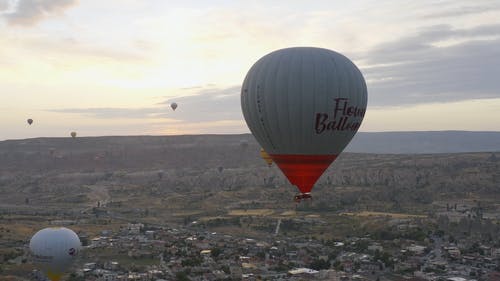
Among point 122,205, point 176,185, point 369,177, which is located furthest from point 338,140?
point 176,185

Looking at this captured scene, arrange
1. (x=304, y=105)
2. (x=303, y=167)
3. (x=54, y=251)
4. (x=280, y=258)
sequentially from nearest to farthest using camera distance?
1. (x=304, y=105)
2. (x=303, y=167)
3. (x=54, y=251)
4. (x=280, y=258)

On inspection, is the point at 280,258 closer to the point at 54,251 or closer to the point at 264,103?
the point at 54,251

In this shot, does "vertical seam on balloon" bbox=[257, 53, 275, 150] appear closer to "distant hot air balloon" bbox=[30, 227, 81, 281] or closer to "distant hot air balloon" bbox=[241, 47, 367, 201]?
"distant hot air balloon" bbox=[241, 47, 367, 201]

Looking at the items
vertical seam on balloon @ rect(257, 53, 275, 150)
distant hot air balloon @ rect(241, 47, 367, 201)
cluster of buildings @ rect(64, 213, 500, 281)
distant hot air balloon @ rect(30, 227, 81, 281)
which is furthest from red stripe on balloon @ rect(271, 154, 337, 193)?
distant hot air balloon @ rect(30, 227, 81, 281)

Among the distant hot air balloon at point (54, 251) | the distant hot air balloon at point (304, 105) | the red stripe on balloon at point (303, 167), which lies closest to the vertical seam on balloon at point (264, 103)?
the distant hot air balloon at point (304, 105)

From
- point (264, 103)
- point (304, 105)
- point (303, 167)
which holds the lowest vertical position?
point (303, 167)

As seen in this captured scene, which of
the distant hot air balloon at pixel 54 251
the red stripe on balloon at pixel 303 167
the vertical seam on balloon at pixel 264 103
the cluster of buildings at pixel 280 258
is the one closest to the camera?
the vertical seam on balloon at pixel 264 103

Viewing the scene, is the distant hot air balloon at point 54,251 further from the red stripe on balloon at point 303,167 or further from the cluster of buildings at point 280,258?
the red stripe on balloon at point 303,167

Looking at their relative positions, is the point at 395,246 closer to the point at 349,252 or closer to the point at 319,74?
the point at 349,252

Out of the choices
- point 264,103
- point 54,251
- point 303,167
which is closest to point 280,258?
point 54,251
